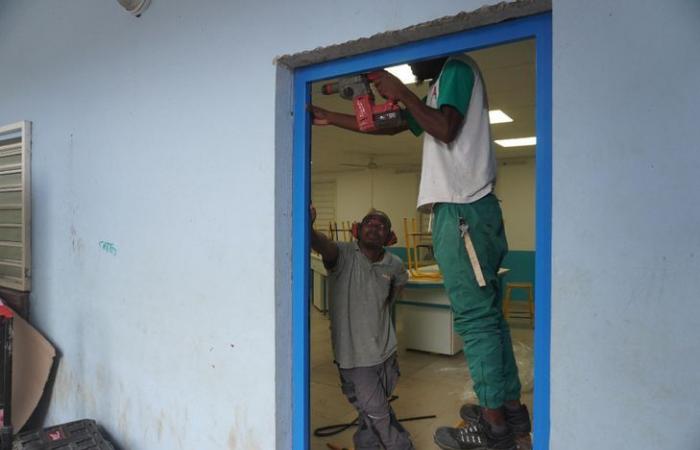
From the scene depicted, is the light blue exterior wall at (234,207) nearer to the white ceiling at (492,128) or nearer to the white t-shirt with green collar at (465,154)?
the white t-shirt with green collar at (465,154)

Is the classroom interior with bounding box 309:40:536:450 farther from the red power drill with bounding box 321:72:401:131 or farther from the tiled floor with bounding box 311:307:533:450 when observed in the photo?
the red power drill with bounding box 321:72:401:131

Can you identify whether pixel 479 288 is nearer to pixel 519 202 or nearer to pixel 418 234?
pixel 418 234

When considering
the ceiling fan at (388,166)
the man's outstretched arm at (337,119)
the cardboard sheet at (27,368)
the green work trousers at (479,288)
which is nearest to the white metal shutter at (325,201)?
→ the ceiling fan at (388,166)

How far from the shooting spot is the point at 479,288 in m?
1.71

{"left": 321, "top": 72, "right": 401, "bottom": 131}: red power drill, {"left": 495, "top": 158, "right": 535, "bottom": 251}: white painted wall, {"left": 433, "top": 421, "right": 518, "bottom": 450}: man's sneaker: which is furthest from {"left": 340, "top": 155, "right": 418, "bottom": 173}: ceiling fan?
{"left": 433, "top": 421, "right": 518, "bottom": 450}: man's sneaker

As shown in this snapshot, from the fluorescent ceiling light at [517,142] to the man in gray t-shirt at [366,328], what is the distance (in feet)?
16.9

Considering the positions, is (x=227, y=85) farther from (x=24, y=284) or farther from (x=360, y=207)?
(x=360, y=207)

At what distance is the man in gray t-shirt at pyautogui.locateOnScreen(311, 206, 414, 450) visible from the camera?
2.69 m

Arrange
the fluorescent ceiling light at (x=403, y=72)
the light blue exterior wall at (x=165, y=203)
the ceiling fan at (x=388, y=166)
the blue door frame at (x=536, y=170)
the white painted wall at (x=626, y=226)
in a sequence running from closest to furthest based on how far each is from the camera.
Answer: the white painted wall at (x=626, y=226), the blue door frame at (x=536, y=170), the light blue exterior wall at (x=165, y=203), the fluorescent ceiling light at (x=403, y=72), the ceiling fan at (x=388, y=166)

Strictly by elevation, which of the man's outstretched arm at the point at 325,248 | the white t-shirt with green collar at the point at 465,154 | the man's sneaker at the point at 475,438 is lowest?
the man's sneaker at the point at 475,438

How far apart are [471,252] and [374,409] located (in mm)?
1409

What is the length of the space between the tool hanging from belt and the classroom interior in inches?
10.3

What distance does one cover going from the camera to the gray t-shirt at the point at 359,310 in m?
2.75

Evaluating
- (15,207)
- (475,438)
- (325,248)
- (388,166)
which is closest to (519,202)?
(388,166)
